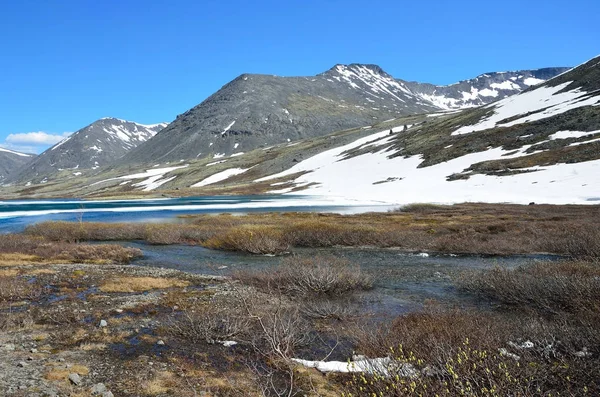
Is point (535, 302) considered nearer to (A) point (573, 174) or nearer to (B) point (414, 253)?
(B) point (414, 253)

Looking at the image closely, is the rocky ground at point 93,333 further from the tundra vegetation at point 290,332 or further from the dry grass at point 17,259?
the dry grass at point 17,259

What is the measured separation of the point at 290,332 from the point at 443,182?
77.4 m

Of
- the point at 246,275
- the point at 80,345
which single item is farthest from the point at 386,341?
the point at 246,275

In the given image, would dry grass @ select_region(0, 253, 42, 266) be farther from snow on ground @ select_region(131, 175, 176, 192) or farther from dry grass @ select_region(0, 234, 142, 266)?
snow on ground @ select_region(131, 175, 176, 192)

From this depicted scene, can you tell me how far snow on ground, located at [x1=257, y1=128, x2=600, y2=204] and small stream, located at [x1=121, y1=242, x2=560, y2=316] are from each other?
1384 inches

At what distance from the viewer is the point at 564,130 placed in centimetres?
8838

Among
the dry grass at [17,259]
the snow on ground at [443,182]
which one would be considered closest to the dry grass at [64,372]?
the dry grass at [17,259]

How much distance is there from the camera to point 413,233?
35281 millimetres

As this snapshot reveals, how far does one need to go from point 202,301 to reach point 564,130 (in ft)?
325

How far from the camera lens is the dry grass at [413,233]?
95.5ft

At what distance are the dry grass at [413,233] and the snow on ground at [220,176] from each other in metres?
127

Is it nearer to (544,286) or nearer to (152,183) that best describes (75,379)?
(544,286)

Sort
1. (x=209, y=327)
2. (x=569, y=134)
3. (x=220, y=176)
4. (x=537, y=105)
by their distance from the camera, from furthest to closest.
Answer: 1. (x=220, y=176)
2. (x=537, y=105)
3. (x=569, y=134)
4. (x=209, y=327)

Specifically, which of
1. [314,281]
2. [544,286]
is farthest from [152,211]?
[544,286]
